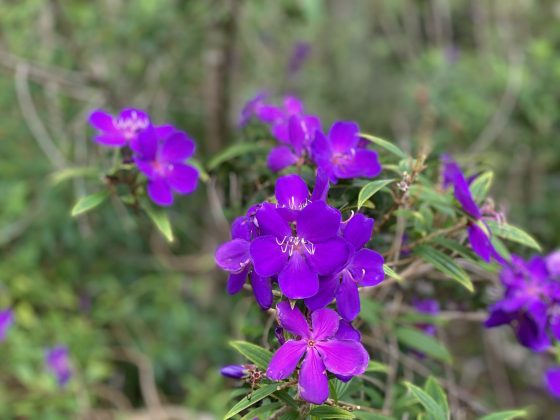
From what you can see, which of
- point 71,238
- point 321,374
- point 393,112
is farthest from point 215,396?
point 393,112

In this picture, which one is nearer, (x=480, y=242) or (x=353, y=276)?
(x=353, y=276)

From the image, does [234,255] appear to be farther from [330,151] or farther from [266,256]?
[330,151]

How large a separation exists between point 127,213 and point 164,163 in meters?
1.17

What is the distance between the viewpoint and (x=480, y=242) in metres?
1.06

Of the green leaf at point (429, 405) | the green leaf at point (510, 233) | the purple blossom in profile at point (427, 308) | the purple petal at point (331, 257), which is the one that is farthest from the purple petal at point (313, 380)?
the purple blossom in profile at point (427, 308)

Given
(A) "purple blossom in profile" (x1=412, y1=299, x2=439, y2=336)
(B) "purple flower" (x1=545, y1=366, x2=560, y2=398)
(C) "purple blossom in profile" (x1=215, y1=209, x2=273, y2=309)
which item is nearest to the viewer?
(C) "purple blossom in profile" (x1=215, y1=209, x2=273, y2=309)

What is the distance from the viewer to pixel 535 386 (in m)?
2.91

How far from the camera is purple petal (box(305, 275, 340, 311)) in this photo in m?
0.82

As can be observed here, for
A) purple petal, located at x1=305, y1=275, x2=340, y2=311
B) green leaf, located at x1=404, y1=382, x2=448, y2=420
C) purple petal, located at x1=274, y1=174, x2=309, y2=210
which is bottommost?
green leaf, located at x1=404, y1=382, x2=448, y2=420

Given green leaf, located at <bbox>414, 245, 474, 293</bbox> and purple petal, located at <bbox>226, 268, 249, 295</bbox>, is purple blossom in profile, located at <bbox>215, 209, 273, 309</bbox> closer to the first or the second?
purple petal, located at <bbox>226, 268, 249, 295</bbox>

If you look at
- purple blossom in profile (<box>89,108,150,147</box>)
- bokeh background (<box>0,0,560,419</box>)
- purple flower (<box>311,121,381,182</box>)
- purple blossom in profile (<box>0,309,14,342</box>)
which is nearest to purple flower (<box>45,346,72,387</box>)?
bokeh background (<box>0,0,560,419</box>)

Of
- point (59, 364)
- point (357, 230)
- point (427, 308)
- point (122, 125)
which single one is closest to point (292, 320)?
point (357, 230)

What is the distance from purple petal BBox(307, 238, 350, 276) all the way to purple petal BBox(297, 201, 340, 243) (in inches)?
0.6

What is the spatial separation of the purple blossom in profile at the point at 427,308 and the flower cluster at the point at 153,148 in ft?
2.36
